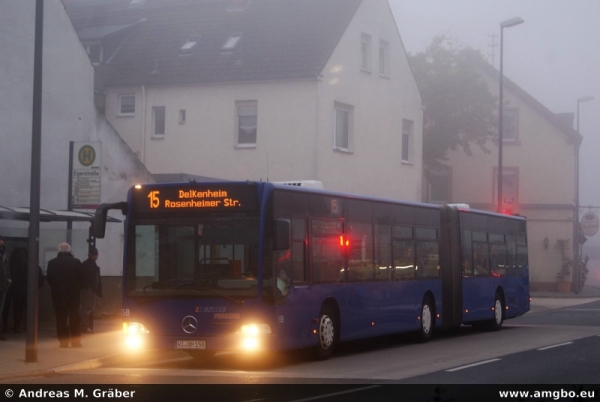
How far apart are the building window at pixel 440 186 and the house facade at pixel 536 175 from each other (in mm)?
1047

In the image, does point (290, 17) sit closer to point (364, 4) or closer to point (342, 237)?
point (364, 4)

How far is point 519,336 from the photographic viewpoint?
2319cm

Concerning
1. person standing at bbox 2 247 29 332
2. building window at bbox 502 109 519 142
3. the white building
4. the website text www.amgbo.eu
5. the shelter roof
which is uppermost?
building window at bbox 502 109 519 142

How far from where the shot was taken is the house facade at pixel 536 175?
56.2m

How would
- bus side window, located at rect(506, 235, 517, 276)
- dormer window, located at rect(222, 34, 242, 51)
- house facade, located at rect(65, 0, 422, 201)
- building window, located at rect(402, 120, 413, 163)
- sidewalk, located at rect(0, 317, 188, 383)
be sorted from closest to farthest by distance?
sidewalk, located at rect(0, 317, 188, 383) < bus side window, located at rect(506, 235, 517, 276) < house facade, located at rect(65, 0, 422, 201) < dormer window, located at rect(222, 34, 242, 51) < building window, located at rect(402, 120, 413, 163)

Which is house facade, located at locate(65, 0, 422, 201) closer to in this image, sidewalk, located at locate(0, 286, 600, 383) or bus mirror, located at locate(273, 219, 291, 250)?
sidewalk, located at locate(0, 286, 600, 383)

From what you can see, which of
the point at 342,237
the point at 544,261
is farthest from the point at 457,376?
the point at 544,261

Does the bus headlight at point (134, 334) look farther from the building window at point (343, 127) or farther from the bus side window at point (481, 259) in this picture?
the building window at point (343, 127)

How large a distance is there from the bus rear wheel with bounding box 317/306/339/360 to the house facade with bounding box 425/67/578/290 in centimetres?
3908

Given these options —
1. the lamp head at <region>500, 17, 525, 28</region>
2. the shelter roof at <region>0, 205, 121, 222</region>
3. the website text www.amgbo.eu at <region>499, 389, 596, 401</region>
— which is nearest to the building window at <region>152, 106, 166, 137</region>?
the lamp head at <region>500, 17, 525, 28</region>

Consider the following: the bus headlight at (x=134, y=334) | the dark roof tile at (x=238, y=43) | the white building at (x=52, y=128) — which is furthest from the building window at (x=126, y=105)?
the bus headlight at (x=134, y=334)

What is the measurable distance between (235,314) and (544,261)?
42.9 m

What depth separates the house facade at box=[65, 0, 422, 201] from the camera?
3641cm

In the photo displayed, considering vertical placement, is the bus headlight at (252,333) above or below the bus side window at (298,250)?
below
